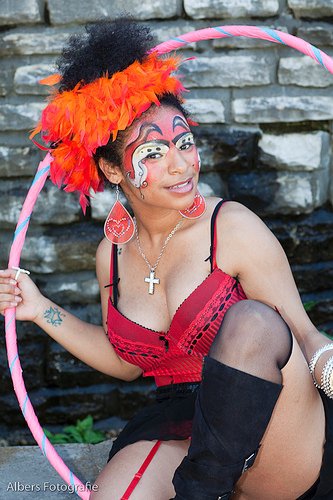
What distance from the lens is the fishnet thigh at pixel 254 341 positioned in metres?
2.03

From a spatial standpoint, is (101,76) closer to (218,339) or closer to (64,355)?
(218,339)

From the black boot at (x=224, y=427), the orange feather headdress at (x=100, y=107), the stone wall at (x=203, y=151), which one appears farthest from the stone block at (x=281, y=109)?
the black boot at (x=224, y=427)

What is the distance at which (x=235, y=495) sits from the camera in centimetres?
239

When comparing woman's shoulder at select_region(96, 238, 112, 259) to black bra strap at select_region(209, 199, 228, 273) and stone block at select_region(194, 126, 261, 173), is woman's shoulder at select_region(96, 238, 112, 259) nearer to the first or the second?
black bra strap at select_region(209, 199, 228, 273)

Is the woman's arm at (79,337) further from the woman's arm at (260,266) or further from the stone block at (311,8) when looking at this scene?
the stone block at (311,8)

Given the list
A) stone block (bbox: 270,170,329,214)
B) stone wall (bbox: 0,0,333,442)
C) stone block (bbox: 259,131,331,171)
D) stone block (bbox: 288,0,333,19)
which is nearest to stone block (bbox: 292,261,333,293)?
stone wall (bbox: 0,0,333,442)

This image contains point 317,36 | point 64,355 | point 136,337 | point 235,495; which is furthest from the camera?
point 64,355

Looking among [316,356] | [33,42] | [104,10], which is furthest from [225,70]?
[316,356]

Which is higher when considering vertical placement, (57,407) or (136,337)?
(136,337)

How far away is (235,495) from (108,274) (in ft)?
2.85

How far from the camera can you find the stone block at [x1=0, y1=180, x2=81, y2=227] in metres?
3.69

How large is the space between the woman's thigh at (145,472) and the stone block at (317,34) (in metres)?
1.91

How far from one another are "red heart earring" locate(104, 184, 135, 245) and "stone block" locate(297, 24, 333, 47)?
1.29 meters

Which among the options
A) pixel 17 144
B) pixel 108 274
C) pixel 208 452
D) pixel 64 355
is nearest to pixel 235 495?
pixel 208 452
